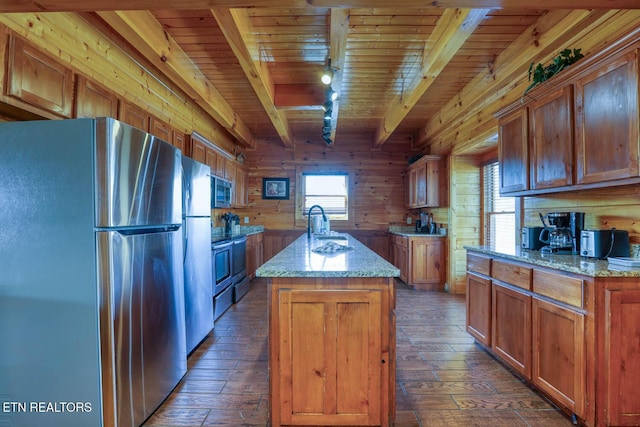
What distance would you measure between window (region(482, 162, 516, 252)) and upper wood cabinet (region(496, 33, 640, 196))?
49.0 inches

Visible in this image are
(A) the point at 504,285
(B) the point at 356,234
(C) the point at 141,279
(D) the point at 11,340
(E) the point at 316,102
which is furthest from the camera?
(B) the point at 356,234

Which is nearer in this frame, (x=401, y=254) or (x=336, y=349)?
(x=336, y=349)

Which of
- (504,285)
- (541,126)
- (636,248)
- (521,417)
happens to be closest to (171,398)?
(521,417)

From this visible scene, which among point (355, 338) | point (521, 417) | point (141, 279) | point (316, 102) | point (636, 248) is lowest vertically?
point (521, 417)

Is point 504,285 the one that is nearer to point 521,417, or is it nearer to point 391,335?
point 521,417

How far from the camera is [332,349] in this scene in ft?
5.15

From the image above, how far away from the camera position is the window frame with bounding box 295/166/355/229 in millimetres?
6086

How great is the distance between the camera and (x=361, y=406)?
1.57 metres

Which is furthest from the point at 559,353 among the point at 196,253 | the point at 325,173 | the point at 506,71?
the point at 325,173

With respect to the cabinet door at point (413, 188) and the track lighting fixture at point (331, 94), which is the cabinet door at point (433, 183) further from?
the track lighting fixture at point (331, 94)

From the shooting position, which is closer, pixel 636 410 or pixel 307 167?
pixel 636 410

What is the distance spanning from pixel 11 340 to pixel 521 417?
9.56 feet

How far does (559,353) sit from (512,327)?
0.42 meters

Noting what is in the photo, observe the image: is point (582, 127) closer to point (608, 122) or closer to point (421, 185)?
point (608, 122)
